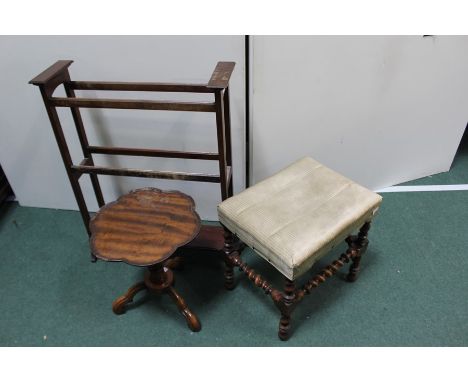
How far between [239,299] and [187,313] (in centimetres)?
25

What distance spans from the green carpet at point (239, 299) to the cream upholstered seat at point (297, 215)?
0.39m

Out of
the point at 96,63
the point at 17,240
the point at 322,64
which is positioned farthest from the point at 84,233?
the point at 322,64

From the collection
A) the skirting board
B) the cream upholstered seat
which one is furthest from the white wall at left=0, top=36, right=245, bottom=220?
the skirting board

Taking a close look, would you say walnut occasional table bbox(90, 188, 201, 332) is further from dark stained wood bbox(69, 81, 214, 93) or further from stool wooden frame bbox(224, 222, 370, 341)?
dark stained wood bbox(69, 81, 214, 93)

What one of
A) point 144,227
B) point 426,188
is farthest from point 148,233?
point 426,188

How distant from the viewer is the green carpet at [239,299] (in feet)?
4.82

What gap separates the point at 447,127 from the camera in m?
2.07

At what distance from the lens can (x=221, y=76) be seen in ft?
4.24

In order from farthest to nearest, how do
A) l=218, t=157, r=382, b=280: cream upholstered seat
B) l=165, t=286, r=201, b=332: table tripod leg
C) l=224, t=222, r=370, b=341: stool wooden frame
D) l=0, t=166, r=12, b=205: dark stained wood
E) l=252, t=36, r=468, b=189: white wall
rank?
l=0, t=166, r=12, b=205: dark stained wood, l=252, t=36, r=468, b=189: white wall, l=165, t=286, r=201, b=332: table tripod leg, l=224, t=222, r=370, b=341: stool wooden frame, l=218, t=157, r=382, b=280: cream upholstered seat

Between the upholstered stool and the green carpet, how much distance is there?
187 mm

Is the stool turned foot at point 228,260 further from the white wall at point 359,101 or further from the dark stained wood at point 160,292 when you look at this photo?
the white wall at point 359,101

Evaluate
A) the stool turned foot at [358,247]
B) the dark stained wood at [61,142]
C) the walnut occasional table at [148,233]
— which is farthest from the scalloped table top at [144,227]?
the stool turned foot at [358,247]

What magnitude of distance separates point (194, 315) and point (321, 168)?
2.58 ft

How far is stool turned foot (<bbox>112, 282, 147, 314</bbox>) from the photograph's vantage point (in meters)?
1.53
